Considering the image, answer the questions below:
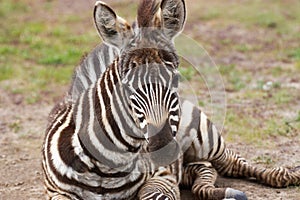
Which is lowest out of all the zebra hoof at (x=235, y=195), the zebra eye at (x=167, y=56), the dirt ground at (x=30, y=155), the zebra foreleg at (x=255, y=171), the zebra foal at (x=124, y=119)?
the dirt ground at (x=30, y=155)

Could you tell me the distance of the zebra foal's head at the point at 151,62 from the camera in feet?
16.0

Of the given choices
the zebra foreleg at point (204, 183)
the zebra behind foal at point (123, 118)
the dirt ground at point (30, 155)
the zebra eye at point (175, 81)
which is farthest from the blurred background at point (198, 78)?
the zebra eye at point (175, 81)

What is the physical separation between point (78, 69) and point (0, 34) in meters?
8.24

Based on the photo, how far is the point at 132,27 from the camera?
5203 millimetres

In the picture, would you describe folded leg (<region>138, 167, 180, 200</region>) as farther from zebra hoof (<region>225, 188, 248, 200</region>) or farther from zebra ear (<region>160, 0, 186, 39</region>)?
zebra ear (<region>160, 0, 186, 39</region>)

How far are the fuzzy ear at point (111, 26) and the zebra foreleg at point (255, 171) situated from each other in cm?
230

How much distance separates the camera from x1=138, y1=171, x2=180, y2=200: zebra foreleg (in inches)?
219

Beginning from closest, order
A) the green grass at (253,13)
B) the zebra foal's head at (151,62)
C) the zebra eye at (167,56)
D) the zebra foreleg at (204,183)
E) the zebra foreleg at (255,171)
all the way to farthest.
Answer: the zebra foal's head at (151,62) → the zebra eye at (167,56) → the zebra foreleg at (204,183) → the zebra foreleg at (255,171) → the green grass at (253,13)

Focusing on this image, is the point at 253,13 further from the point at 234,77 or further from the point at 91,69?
the point at 91,69

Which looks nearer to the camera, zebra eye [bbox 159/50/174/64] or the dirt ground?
zebra eye [bbox 159/50/174/64]

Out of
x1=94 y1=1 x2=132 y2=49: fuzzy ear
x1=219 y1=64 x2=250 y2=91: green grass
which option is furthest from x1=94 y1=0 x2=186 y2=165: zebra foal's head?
x1=219 y1=64 x2=250 y2=91: green grass

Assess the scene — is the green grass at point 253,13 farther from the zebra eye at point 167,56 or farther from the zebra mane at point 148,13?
the zebra eye at point 167,56

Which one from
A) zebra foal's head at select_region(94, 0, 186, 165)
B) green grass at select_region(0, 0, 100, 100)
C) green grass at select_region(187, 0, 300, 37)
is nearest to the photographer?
zebra foal's head at select_region(94, 0, 186, 165)

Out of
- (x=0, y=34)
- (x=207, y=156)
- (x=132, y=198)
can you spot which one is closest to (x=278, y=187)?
(x=207, y=156)
